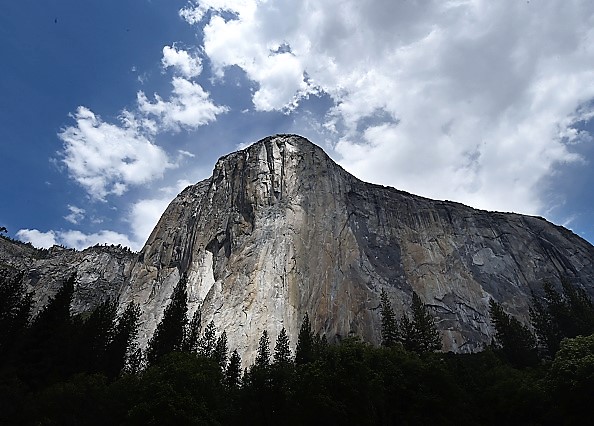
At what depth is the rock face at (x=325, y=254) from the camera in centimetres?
7119

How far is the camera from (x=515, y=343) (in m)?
58.6

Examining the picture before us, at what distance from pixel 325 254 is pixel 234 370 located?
104ft

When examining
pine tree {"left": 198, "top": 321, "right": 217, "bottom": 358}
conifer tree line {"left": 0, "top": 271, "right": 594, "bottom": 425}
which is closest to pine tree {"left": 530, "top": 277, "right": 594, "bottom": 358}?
conifer tree line {"left": 0, "top": 271, "right": 594, "bottom": 425}

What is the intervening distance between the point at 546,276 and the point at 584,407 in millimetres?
74201

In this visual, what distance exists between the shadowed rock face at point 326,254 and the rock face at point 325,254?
242 millimetres

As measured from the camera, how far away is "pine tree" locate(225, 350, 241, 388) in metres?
49.6

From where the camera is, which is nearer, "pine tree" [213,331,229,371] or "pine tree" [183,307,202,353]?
"pine tree" [183,307,202,353]

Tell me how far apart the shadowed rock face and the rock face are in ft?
0.80

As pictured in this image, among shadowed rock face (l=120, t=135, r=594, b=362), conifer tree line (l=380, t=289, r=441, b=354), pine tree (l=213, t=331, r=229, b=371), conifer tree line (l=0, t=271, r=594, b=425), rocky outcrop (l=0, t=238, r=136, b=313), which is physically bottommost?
conifer tree line (l=0, t=271, r=594, b=425)

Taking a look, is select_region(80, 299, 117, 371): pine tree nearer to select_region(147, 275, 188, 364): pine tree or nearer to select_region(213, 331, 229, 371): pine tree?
select_region(147, 275, 188, 364): pine tree

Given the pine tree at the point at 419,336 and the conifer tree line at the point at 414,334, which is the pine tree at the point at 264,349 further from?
the pine tree at the point at 419,336

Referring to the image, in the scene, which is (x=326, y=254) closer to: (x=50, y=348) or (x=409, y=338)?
(x=409, y=338)

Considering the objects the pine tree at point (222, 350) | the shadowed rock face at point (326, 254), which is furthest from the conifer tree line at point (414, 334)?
the pine tree at point (222, 350)

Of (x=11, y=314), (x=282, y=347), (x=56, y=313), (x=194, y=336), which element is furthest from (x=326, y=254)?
(x=11, y=314)
